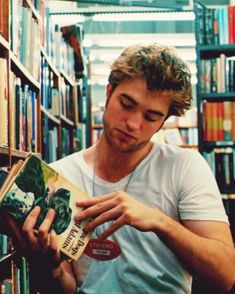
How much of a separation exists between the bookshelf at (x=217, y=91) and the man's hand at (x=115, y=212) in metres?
2.66

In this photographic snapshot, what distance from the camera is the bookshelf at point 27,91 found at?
181cm

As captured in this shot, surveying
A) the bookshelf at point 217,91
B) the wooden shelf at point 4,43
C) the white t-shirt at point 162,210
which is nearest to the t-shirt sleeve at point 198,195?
the white t-shirt at point 162,210

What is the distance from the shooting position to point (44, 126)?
299 centimetres

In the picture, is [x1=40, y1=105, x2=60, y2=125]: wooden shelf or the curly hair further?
[x1=40, y1=105, x2=60, y2=125]: wooden shelf

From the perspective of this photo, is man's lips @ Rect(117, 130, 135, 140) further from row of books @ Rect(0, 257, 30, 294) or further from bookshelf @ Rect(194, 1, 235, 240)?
bookshelf @ Rect(194, 1, 235, 240)

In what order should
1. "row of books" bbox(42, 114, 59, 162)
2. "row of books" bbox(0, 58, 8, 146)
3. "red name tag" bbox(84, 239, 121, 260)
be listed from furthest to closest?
1. "row of books" bbox(42, 114, 59, 162)
2. "row of books" bbox(0, 58, 8, 146)
3. "red name tag" bbox(84, 239, 121, 260)

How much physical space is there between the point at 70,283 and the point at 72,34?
9.85 ft

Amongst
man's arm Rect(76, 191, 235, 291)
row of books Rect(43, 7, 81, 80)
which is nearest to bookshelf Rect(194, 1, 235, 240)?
row of books Rect(43, 7, 81, 80)

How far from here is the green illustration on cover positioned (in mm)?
1070

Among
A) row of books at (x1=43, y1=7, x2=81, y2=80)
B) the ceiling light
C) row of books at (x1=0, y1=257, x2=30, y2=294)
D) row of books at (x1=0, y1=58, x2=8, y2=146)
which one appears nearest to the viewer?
row of books at (x1=0, y1=58, x2=8, y2=146)

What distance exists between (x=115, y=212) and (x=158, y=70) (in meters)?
0.49

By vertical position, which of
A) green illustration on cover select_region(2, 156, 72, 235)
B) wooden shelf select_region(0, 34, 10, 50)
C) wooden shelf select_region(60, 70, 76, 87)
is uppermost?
wooden shelf select_region(60, 70, 76, 87)

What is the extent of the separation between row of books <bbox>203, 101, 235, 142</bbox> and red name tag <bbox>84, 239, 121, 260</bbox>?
8.36 feet

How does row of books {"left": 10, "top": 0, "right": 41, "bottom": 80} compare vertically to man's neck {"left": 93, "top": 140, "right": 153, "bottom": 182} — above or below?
above
